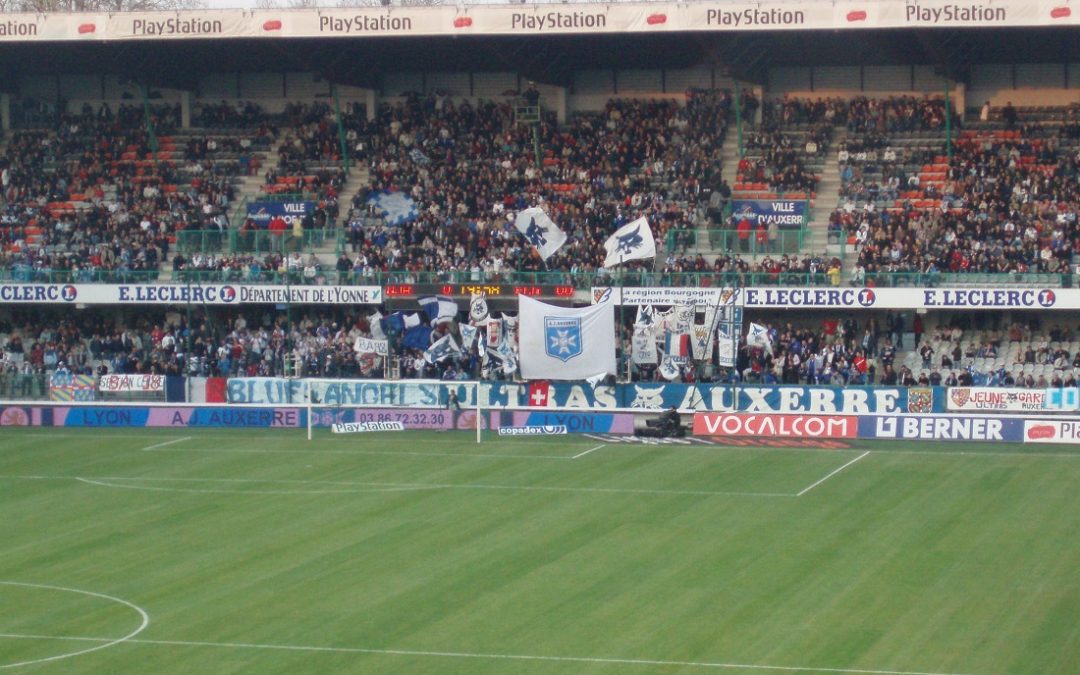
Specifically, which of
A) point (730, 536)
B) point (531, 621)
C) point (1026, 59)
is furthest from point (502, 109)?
point (531, 621)

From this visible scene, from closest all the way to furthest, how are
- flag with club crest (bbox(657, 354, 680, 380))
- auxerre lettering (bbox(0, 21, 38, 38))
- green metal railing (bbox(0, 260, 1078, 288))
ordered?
flag with club crest (bbox(657, 354, 680, 380))
green metal railing (bbox(0, 260, 1078, 288))
auxerre lettering (bbox(0, 21, 38, 38))

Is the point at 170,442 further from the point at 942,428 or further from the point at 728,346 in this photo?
the point at 942,428

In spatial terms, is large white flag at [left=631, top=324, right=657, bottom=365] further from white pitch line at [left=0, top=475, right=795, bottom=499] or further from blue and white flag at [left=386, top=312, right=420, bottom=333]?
white pitch line at [left=0, top=475, right=795, bottom=499]

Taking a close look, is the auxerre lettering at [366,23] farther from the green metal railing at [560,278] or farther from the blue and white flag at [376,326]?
the blue and white flag at [376,326]

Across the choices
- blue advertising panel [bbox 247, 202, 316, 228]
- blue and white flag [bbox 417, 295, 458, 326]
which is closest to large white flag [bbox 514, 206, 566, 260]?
blue and white flag [bbox 417, 295, 458, 326]

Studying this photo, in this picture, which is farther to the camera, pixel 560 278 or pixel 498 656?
pixel 560 278

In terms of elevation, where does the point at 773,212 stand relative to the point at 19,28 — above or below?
below

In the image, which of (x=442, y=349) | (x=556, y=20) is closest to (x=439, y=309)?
(x=442, y=349)

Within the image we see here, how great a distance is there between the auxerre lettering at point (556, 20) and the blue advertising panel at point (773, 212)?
7748mm

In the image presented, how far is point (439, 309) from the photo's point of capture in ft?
159

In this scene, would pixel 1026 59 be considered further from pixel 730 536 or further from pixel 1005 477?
pixel 730 536

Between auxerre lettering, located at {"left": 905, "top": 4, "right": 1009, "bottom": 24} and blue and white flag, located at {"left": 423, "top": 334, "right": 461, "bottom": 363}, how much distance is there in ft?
59.4

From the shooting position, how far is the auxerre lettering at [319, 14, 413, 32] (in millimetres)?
52938

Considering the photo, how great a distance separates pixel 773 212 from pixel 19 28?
1086 inches
